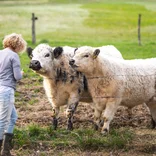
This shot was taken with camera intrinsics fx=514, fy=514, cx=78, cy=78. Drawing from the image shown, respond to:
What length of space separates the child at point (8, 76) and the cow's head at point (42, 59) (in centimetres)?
157

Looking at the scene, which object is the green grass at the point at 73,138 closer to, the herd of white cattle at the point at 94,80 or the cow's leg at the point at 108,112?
the cow's leg at the point at 108,112

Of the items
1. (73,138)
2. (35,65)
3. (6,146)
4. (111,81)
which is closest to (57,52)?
(35,65)

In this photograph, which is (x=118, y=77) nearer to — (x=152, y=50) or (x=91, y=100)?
(x=91, y=100)

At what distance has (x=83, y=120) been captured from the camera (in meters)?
11.0

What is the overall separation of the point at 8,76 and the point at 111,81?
2.55m

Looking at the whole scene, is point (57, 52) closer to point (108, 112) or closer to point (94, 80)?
point (94, 80)

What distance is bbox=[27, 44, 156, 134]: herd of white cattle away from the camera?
9977 millimetres

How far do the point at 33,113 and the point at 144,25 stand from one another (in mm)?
33705

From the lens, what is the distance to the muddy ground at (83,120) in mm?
8727

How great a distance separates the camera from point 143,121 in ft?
36.7

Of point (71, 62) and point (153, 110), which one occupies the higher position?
point (71, 62)

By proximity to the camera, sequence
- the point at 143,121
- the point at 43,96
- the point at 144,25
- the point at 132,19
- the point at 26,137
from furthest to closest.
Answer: the point at 132,19 → the point at 144,25 → the point at 43,96 → the point at 143,121 → the point at 26,137

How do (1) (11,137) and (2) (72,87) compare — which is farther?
(2) (72,87)

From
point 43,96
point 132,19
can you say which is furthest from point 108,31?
point 43,96
